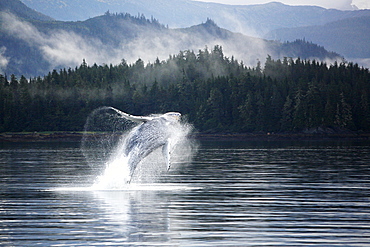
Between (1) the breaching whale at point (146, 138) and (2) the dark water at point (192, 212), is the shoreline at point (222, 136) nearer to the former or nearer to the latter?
(2) the dark water at point (192, 212)

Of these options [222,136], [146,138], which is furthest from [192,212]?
[222,136]

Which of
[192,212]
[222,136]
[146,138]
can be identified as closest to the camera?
[192,212]

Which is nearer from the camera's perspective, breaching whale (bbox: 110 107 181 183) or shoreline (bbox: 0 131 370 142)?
breaching whale (bbox: 110 107 181 183)

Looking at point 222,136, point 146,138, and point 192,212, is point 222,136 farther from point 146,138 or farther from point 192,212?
point 192,212

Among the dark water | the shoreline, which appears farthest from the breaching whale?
the shoreline

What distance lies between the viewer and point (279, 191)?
1209 inches

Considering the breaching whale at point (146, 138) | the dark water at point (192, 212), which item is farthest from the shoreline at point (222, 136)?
Result: the breaching whale at point (146, 138)

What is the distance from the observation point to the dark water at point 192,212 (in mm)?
18297

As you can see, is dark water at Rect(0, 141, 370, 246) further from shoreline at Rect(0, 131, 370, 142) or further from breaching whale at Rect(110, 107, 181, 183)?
shoreline at Rect(0, 131, 370, 142)

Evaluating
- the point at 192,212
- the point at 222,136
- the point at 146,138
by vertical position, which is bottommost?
the point at 222,136

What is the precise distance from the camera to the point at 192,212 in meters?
23.2

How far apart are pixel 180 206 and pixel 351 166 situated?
91.1ft

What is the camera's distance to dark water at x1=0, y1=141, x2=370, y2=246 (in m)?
18.3

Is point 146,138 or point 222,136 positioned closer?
point 146,138
